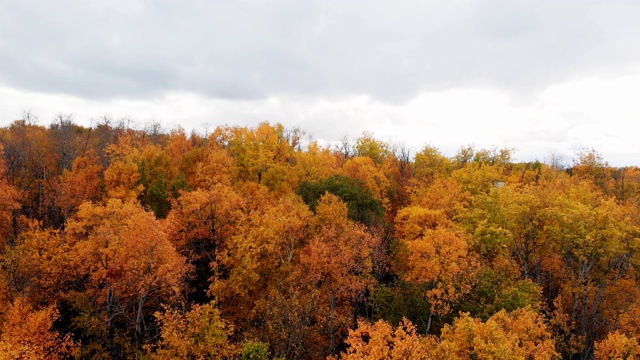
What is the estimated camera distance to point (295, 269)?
3778cm

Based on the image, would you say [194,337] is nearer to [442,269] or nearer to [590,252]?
[442,269]

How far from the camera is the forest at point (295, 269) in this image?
31.1 metres

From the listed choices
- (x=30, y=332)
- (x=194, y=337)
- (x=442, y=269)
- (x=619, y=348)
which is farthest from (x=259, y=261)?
(x=619, y=348)

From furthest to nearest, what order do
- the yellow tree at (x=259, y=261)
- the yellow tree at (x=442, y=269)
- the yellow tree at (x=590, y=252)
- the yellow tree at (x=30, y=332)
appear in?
1. the yellow tree at (x=590, y=252)
2. the yellow tree at (x=259, y=261)
3. the yellow tree at (x=442, y=269)
4. the yellow tree at (x=30, y=332)

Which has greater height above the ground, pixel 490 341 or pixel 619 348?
pixel 490 341

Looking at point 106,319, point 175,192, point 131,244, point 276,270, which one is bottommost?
point 106,319

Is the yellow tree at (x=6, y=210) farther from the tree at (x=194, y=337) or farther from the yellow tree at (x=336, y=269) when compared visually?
the yellow tree at (x=336, y=269)

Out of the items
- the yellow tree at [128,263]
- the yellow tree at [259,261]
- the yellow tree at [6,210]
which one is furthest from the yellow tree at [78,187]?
the yellow tree at [259,261]

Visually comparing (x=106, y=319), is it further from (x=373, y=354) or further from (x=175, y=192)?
(x=373, y=354)

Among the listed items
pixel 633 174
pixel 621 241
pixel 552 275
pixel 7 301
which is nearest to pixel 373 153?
pixel 552 275

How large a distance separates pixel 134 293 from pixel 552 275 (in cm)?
5058

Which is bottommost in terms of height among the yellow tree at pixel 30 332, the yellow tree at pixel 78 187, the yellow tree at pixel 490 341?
the yellow tree at pixel 30 332

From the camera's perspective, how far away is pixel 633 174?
259 ft

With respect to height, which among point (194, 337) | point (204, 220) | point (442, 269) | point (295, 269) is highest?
point (204, 220)
